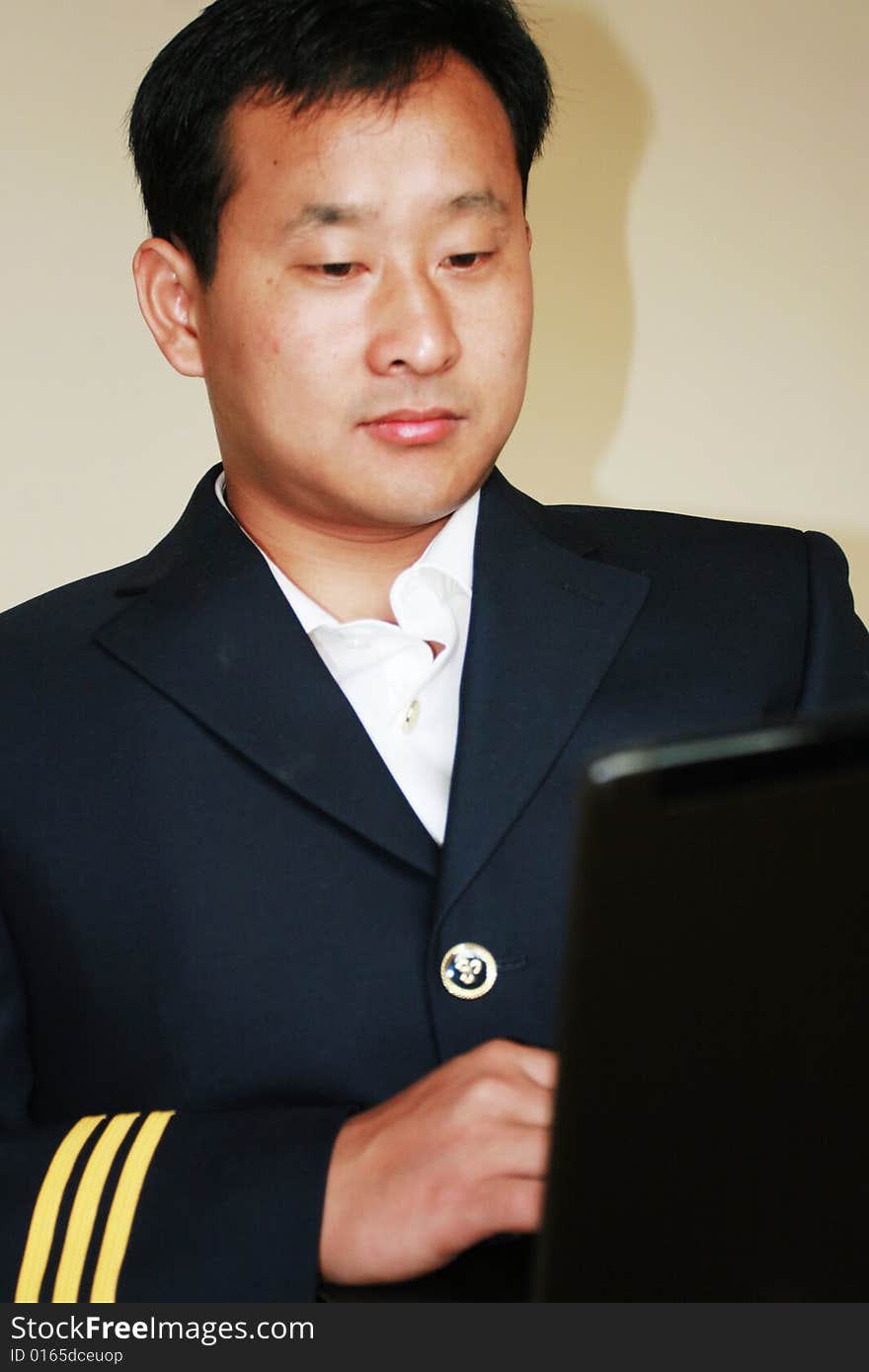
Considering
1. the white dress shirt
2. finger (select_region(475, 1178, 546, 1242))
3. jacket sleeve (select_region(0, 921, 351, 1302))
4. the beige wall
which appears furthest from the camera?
the beige wall

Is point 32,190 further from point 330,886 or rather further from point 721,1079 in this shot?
point 721,1079

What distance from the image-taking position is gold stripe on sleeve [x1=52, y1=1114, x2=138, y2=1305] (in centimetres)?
88

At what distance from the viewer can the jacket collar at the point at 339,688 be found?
1003mm

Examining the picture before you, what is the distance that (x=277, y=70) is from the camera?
1046 millimetres

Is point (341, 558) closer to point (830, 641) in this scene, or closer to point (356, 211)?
point (356, 211)

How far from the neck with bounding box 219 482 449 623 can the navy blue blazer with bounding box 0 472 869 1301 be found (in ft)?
0.13

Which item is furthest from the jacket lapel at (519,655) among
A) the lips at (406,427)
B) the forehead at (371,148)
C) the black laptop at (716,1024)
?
the black laptop at (716,1024)

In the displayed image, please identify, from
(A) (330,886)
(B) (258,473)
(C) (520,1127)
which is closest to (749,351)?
(B) (258,473)

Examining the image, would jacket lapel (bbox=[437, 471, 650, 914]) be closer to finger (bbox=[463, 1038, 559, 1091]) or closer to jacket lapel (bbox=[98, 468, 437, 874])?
jacket lapel (bbox=[98, 468, 437, 874])

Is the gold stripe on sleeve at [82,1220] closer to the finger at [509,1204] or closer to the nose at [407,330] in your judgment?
the finger at [509,1204]

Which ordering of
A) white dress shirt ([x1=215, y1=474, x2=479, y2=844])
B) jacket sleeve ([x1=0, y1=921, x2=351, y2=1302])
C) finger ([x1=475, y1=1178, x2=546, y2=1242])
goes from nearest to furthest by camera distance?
1. finger ([x1=475, y1=1178, x2=546, y2=1242])
2. jacket sleeve ([x1=0, y1=921, x2=351, y2=1302])
3. white dress shirt ([x1=215, y1=474, x2=479, y2=844])

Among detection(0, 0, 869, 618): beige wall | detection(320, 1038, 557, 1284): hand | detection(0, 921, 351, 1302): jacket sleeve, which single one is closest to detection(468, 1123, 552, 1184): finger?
detection(320, 1038, 557, 1284): hand

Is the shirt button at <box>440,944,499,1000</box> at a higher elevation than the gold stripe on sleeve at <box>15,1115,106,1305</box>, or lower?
higher

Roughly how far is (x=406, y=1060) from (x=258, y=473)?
0.40 meters
